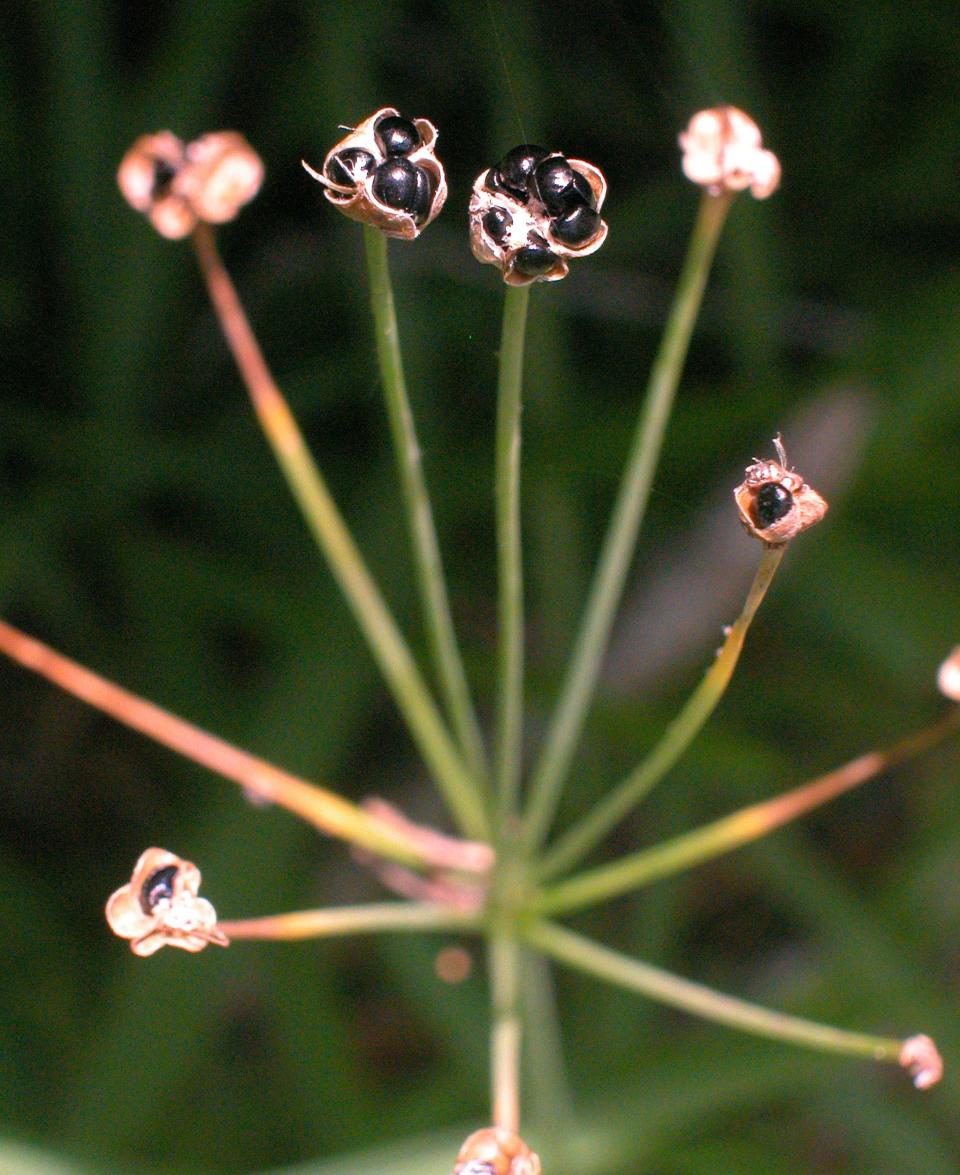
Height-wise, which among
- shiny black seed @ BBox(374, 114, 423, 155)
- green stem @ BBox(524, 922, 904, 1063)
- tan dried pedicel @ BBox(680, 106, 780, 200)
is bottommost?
green stem @ BBox(524, 922, 904, 1063)

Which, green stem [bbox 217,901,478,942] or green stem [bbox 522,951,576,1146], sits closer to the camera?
Answer: green stem [bbox 217,901,478,942]

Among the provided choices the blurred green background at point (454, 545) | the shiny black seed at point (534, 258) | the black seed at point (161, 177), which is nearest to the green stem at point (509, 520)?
the shiny black seed at point (534, 258)

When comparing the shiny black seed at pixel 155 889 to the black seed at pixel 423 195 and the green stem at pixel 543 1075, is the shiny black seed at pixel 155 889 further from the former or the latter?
the green stem at pixel 543 1075

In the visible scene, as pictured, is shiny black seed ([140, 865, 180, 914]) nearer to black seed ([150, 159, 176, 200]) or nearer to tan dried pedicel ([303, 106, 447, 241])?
tan dried pedicel ([303, 106, 447, 241])

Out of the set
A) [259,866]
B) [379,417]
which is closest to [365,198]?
[259,866]

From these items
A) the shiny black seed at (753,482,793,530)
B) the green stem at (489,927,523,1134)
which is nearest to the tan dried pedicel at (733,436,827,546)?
the shiny black seed at (753,482,793,530)

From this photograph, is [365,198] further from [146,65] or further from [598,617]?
[146,65]
